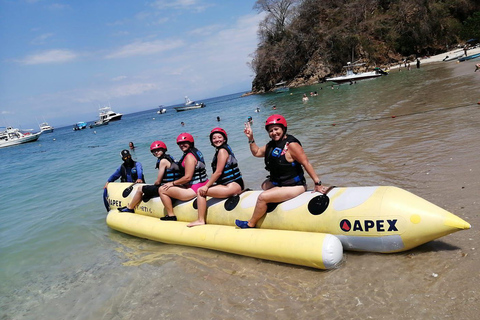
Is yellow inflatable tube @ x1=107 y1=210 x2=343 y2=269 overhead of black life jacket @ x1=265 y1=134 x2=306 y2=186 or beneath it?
beneath

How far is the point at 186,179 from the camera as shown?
4766mm

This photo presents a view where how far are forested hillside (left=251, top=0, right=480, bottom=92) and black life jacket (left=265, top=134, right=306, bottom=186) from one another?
137 feet

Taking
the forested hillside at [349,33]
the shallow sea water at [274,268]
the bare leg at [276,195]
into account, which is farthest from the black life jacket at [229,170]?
the forested hillside at [349,33]

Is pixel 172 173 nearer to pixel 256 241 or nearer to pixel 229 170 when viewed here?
pixel 229 170

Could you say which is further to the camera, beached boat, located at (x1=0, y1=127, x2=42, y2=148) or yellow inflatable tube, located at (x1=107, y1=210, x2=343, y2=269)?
beached boat, located at (x1=0, y1=127, x2=42, y2=148)

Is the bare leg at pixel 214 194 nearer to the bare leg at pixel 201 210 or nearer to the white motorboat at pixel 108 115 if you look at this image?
the bare leg at pixel 201 210

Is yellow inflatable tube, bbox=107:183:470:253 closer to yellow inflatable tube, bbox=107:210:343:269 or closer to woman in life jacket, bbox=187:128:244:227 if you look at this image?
yellow inflatable tube, bbox=107:210:343:269

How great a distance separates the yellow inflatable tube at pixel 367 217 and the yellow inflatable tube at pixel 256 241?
163 millimetres

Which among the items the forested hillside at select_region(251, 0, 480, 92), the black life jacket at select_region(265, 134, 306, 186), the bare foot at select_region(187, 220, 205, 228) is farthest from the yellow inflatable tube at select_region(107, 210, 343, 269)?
the forested hillside at select_region(251, 0, 480, 92)

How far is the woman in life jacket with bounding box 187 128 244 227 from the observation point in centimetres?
432

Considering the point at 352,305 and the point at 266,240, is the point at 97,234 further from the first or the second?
the point at 352,305

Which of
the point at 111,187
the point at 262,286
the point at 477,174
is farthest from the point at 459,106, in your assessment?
the point at 111,187

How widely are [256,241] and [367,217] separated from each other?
4.30 ft

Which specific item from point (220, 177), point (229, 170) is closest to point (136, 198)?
point (220, 177)
